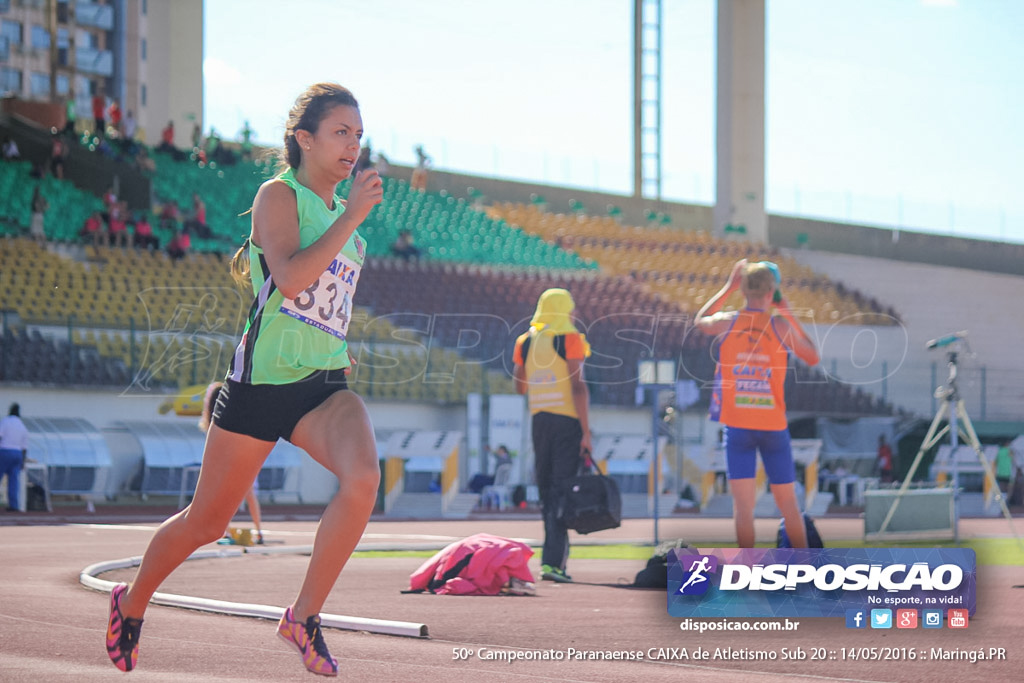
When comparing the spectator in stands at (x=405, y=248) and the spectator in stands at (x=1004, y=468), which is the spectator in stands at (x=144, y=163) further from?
the spectator in stands at (x=1004, y=468)

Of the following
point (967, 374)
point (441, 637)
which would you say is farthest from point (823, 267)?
point (441, 637)

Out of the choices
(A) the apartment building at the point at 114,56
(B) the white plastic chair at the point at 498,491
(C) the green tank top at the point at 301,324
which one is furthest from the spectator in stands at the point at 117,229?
(C) the green tank top at the point at 301,324

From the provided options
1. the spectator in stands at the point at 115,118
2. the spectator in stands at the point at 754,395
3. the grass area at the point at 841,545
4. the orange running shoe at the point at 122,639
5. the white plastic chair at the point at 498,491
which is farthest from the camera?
the spectator in stands at the point at 115,118

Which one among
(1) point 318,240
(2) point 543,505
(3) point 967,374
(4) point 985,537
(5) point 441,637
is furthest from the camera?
(3) point 967,374

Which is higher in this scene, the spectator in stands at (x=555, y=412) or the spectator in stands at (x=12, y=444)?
the spectator in stands at (x=555, y=412)

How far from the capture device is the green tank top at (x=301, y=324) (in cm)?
→ 448

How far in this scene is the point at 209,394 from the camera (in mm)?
11227

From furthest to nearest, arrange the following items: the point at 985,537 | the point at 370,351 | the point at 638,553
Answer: the point at 370,351, the point at 985,537, the point at 638,553

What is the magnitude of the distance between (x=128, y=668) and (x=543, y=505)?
539cm

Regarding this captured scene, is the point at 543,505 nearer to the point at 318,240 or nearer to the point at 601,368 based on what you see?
the point at 318,240

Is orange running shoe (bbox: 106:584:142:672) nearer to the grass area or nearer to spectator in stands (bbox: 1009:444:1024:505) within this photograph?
the grass area

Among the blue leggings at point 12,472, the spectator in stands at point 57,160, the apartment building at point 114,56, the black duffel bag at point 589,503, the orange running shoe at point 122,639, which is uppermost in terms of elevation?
the apartment building at point 114,56

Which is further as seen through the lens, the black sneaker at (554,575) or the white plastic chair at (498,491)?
the white plastic chair at (498,491)

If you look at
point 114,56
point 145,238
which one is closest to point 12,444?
point 145,238
